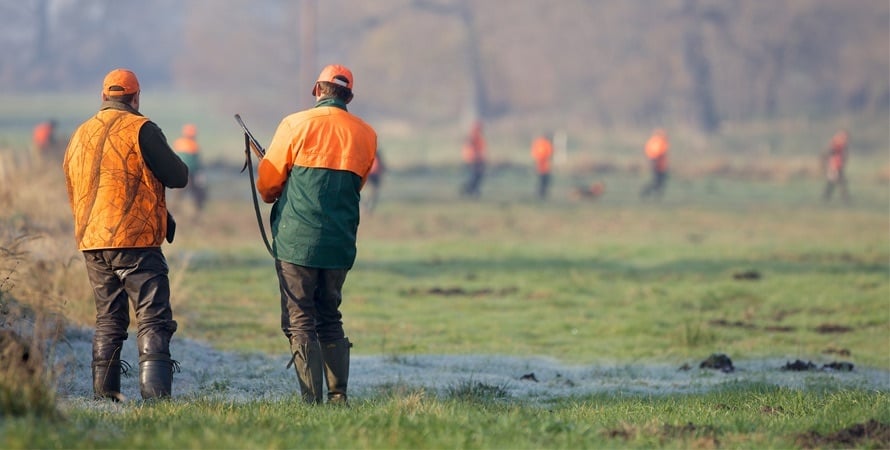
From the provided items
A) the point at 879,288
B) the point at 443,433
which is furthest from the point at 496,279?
the point at 443,433

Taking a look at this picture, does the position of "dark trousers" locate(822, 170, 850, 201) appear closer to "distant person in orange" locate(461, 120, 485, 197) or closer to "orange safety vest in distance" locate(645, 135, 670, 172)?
"orange safety vest in distance" locate(645, 135, 670, 172)

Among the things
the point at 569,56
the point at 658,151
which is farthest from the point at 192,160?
the point at 569,56

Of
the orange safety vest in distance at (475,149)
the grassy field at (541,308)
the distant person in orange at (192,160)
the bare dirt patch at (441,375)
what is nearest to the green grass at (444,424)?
the grassy field at (541,308)

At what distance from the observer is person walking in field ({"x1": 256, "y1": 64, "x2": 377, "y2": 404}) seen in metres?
7.86

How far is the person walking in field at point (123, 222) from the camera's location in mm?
7906

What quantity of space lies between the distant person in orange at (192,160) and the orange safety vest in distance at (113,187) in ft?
48.1

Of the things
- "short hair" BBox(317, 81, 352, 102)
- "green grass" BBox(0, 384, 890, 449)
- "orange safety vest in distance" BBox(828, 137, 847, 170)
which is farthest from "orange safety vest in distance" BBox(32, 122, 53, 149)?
"green grass" BBox(0, 384, 890, 449)

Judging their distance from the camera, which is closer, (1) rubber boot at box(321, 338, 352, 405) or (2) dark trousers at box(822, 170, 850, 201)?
(1) rubber boot at box(321, 338, 352, 405)

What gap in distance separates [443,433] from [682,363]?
585 centimetres

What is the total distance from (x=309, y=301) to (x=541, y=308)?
7.99 meters

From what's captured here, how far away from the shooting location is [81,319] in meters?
11.9

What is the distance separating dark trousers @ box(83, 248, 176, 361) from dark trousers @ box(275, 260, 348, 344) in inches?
26.5

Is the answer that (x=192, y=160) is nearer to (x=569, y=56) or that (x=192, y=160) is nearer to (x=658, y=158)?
(x=658, y=158)

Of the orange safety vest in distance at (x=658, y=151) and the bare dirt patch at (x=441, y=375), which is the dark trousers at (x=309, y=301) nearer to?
the bare dirt patch at (x=441, y=375)
